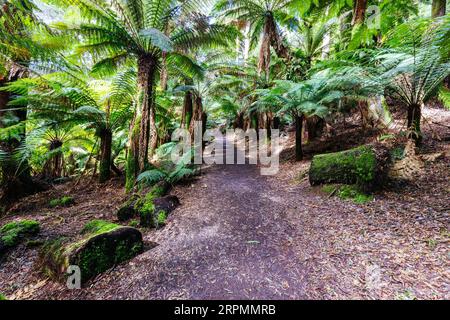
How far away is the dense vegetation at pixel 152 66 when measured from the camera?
3.14 m

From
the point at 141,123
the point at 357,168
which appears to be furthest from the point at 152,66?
the point at 357,168

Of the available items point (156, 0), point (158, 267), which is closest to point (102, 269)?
point (158, 267)

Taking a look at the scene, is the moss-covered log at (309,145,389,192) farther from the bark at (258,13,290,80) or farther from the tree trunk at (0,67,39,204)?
the tree trunk at (0,67,39,204)

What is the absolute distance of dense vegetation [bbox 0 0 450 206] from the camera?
3.14 metres

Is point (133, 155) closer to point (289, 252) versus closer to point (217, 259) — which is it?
point (217, 259)

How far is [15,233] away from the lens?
3.07m

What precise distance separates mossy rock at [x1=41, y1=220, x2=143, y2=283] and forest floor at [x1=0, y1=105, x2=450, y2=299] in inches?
4.1

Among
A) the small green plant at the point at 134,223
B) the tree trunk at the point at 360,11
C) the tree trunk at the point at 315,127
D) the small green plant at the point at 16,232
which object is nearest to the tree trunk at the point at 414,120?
the tree trunk at the point at 360,11

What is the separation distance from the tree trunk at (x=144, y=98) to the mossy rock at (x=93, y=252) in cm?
261

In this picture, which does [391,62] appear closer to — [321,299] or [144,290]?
[321,299]

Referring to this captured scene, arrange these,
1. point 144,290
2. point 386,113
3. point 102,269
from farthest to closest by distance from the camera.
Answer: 1. point 386,113
2. point 102,269
3. point 144,290

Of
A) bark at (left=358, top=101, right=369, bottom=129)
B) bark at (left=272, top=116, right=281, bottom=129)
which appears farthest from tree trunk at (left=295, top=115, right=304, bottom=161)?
bark at (left=272, top=116, right=281, bottom=129)

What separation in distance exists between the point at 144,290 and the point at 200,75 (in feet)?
16.3

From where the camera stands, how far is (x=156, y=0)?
13.7 ft
